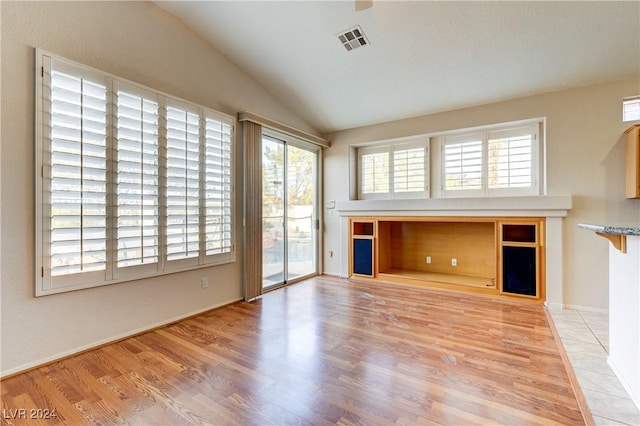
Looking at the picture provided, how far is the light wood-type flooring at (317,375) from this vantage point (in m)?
1.76

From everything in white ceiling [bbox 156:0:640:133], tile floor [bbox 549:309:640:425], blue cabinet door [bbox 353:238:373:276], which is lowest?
tile floor [bbox 549:309:640:425]

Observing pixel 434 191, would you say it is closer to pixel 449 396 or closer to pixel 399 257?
pixel 399 257

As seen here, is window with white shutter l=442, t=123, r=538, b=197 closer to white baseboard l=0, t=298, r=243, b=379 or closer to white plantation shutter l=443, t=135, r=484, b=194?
white plantation shutter l=443, t=135, r=484, b=194

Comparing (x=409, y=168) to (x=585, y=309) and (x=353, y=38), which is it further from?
(x=585, y=309)

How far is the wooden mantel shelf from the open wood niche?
1.88 meters

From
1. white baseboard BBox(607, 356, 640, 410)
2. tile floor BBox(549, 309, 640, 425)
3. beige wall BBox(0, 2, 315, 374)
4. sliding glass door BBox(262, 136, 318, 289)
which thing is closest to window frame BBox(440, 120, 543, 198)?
tile floor BBox(549, 309, 640, 425)

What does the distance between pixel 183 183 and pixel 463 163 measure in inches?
157

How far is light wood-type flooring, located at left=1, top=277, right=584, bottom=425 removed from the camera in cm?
176

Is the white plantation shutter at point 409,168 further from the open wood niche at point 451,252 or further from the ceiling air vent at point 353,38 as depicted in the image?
the ceiling air vent at point 353,38

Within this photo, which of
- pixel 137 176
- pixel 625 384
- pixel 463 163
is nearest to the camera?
pixel 625 384

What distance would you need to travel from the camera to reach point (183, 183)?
3346mm

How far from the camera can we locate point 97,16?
8.86 feet

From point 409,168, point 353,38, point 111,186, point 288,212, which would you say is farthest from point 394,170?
point 111,186

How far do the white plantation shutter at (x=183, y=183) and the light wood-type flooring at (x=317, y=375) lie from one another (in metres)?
0.87
